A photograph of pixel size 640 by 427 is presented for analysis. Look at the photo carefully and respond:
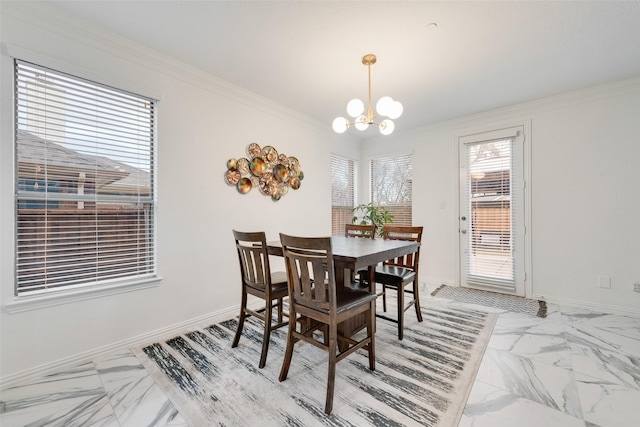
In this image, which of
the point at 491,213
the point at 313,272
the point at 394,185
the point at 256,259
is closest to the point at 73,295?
the point at 256,259

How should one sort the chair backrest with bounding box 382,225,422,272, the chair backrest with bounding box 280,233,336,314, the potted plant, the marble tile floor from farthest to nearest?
the potted plant
the chair backrest with bounding box 382,225,422,272
the chair backrest with bounding box 280,233,336,314
the marble tile floor

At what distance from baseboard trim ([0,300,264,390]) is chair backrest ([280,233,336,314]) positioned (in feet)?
4.57

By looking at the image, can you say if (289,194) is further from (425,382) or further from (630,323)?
(630,323)

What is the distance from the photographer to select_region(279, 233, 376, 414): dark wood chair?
5.13ft

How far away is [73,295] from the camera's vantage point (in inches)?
75.9

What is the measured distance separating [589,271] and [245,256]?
3.77m

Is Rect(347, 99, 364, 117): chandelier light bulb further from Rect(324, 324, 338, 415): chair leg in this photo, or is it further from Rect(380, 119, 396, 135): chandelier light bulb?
Rect(324, 324, 338, 415): chair leg

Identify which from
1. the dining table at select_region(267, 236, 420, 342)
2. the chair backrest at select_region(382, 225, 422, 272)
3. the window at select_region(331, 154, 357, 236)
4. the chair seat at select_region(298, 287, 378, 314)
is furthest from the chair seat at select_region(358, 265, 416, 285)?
the window at select_region(331, 154, 357, 236)

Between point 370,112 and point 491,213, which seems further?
point 491,213

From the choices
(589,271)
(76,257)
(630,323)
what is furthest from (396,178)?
(76,257)

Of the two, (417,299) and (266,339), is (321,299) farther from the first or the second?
(417,299)

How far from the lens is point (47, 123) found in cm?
186

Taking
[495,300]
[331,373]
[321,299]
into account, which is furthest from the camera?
[495,300]

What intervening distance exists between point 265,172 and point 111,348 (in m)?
2.15
